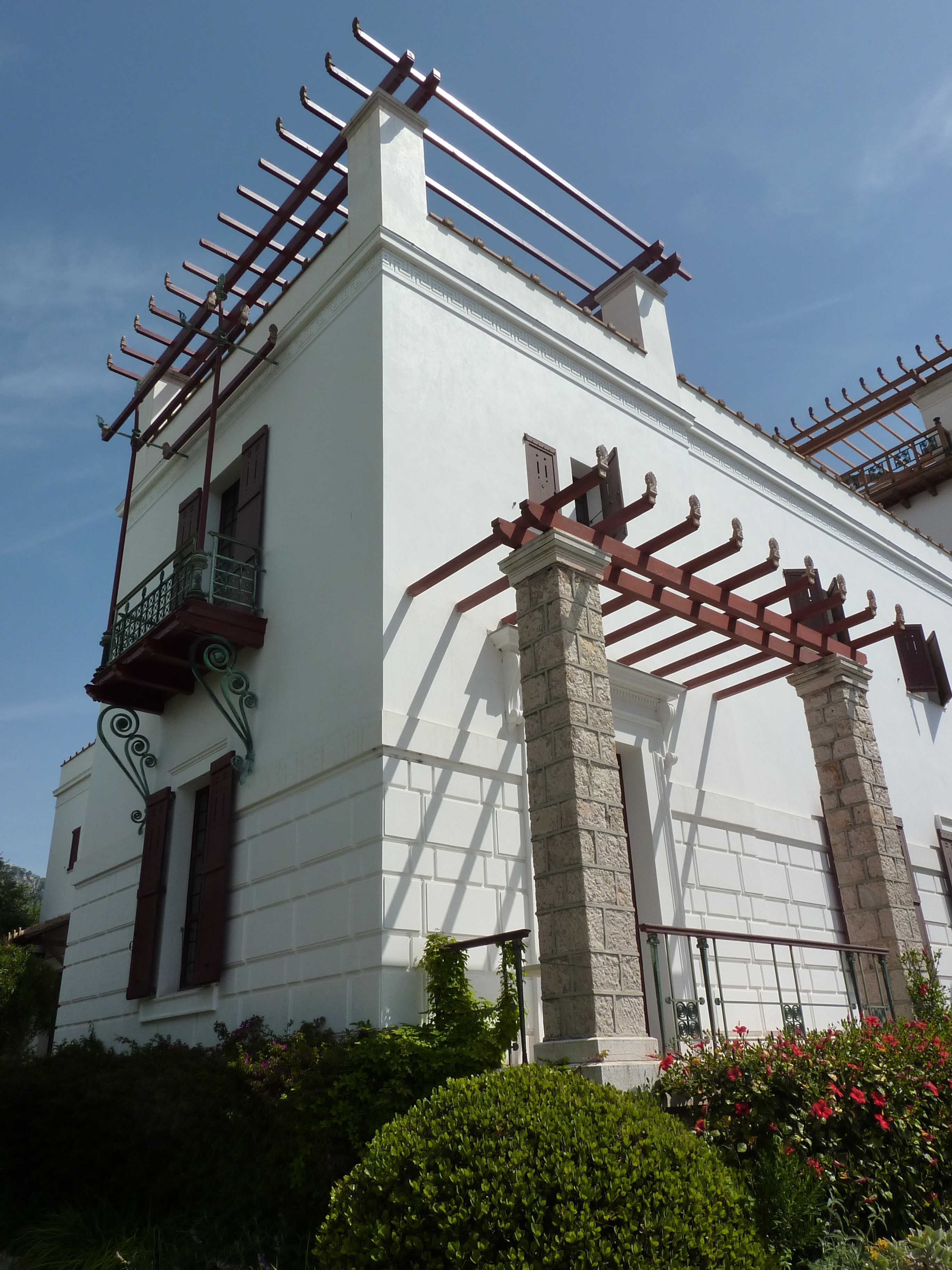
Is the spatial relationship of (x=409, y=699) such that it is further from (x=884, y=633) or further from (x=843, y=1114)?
(x=884, y=633)

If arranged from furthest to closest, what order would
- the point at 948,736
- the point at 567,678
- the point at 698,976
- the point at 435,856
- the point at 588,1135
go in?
the point at 948,736, the point at 698,976, the point at 435,856, the point at 567,678, the point at 588,1135

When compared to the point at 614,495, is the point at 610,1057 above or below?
below

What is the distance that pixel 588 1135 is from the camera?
4.44 metres

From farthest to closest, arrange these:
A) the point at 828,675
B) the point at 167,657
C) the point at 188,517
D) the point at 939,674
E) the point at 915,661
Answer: the point at 939,674, the point at 915,661, the point at 188,517, the point at 828,675, the point at 167,657

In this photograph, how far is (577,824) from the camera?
6953 millimetres

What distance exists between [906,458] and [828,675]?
41.8ft

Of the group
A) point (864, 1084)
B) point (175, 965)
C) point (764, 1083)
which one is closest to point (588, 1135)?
point (764, 1083)

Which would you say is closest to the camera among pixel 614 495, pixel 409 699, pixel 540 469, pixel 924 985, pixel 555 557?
pixel 555 557

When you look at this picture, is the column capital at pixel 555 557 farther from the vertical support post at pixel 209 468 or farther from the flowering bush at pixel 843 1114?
the vertical support post at pixel 209 468

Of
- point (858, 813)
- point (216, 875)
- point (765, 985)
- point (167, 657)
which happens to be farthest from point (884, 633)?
point (167, 657)

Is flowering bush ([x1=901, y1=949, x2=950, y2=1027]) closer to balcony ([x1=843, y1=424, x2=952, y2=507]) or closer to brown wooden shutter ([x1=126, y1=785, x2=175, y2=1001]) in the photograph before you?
brown wooden shutter ([x1=126, y1=785, x2=175, y2=1001])

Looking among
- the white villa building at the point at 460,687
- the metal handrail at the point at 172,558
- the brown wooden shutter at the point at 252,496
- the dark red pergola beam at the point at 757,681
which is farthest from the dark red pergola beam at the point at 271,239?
the dark red pergola beam at the point at 757,681

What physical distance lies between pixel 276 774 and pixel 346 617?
65.2 inches

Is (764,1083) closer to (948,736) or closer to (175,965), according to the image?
(175,965)
